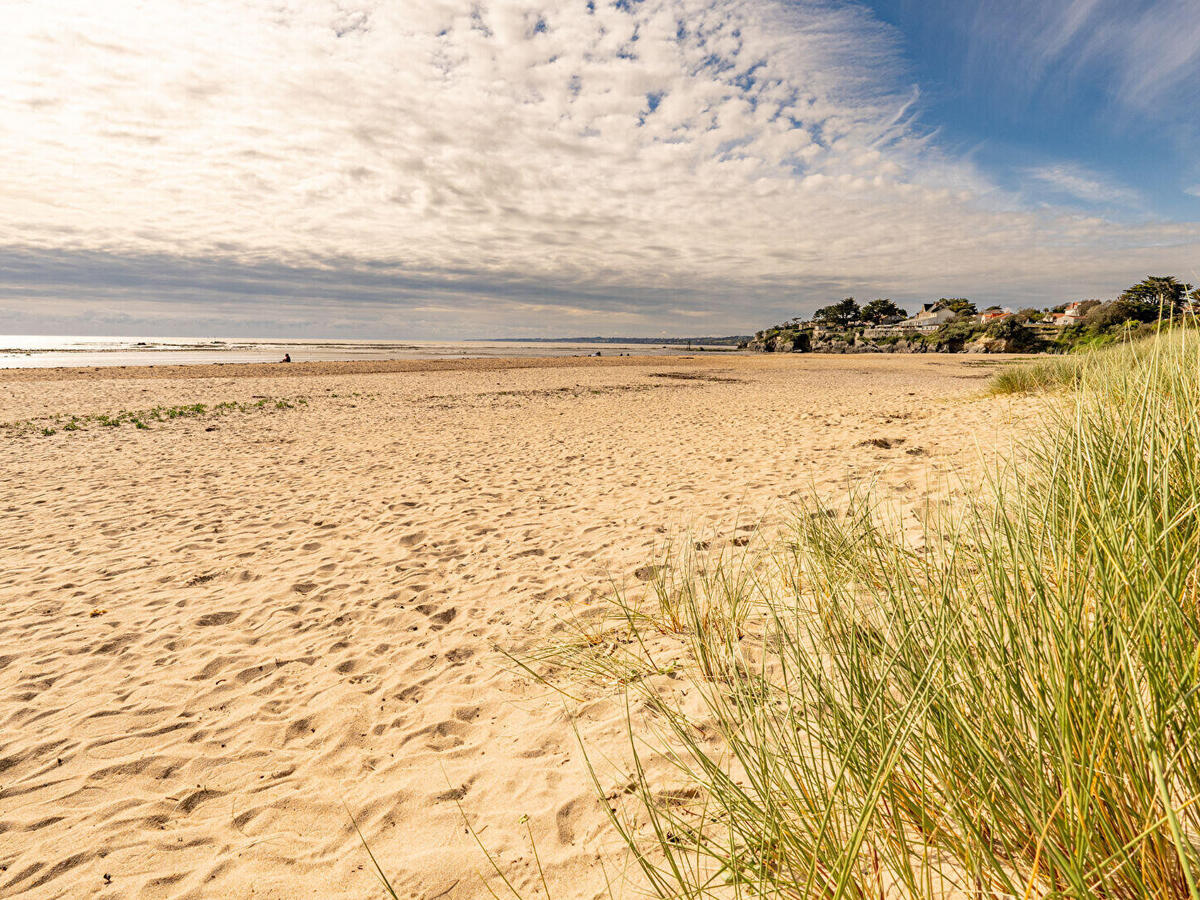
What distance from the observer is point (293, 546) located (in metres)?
6.00

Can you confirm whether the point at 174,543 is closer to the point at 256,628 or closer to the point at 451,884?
the point at 256,628

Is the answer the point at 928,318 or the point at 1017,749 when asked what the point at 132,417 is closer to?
the point at 1017,749

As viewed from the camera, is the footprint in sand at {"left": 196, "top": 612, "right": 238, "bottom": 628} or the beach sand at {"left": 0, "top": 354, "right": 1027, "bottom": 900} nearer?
the beach sand at {"left": 0, "top": 354, "right": 1027, "bottom": 900}

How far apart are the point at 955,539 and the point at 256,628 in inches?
188

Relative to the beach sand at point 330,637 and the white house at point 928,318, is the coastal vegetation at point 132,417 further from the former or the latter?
the white house at point 928,318

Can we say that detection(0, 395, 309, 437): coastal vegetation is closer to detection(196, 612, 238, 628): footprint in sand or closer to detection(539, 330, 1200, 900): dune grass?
detection(196, 612, 238, 628): footprint in sand

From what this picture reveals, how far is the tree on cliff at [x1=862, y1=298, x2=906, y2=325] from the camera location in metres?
98.6

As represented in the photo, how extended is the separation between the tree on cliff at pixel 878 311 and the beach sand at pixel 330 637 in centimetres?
9960

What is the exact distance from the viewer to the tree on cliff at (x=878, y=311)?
98625 mm

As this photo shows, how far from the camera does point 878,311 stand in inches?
3898

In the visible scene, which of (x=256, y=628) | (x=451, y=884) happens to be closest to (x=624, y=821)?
(x=451, y=884)

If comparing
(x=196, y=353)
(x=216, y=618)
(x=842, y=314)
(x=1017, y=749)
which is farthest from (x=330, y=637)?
Result: (x=842, y=314)

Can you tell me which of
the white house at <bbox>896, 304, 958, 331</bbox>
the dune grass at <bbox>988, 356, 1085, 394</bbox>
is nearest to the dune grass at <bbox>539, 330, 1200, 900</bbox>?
the dune grass at <bbox>988, 356, 1085, 394</bbox>

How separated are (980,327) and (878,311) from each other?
46.3 m
